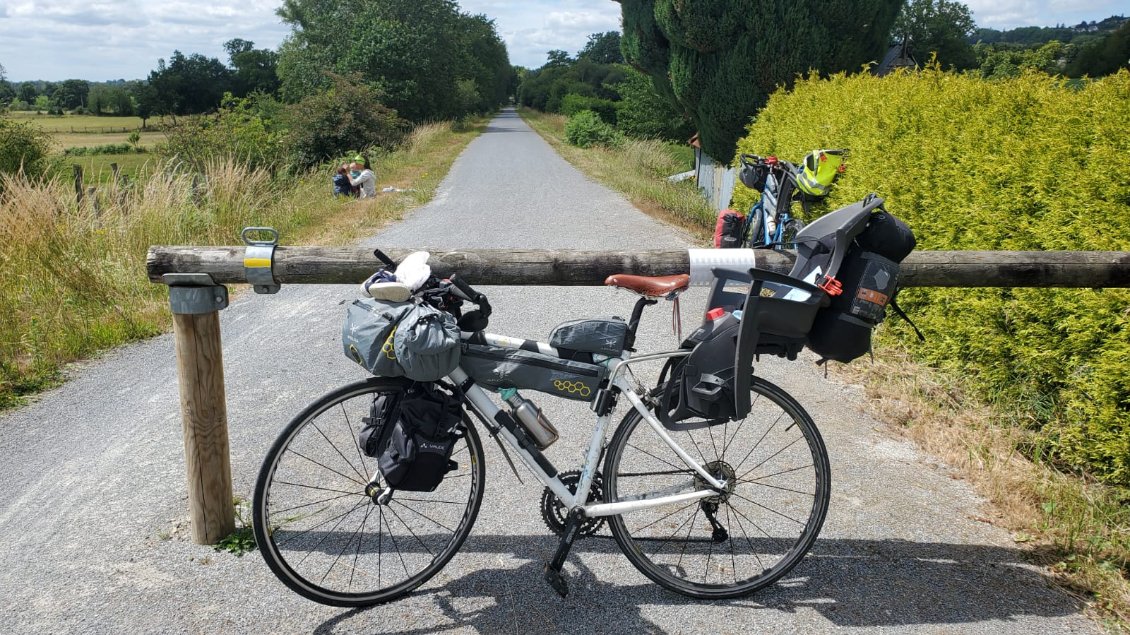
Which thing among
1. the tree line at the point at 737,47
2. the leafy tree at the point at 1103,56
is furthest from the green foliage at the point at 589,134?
the leafy tree at the point at 1103,56

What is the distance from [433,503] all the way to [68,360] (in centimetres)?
434

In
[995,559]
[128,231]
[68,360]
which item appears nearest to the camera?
[995,559]

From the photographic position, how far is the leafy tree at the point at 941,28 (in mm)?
58812

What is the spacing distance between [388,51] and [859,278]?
47.9m

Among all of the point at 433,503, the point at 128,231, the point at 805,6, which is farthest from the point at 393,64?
the point at 433,503

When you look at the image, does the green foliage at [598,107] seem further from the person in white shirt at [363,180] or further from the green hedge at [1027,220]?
the green hedge at [1027,220]

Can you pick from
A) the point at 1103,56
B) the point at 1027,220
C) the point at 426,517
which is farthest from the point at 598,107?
the point at 426,517

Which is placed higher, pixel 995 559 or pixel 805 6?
pixel 805 6

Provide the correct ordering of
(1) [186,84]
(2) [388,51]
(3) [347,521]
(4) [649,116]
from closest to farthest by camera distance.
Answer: (3) [347,521]
(4) [649,116]
(2) [388,51]
(1) [186,84]

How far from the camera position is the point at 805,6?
47.2ft

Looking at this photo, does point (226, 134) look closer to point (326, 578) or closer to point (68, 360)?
point (68, 360)

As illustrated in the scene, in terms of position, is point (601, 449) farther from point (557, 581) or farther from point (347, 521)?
point (347, 521)

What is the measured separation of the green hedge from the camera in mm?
4152

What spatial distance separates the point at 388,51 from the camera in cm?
4669
